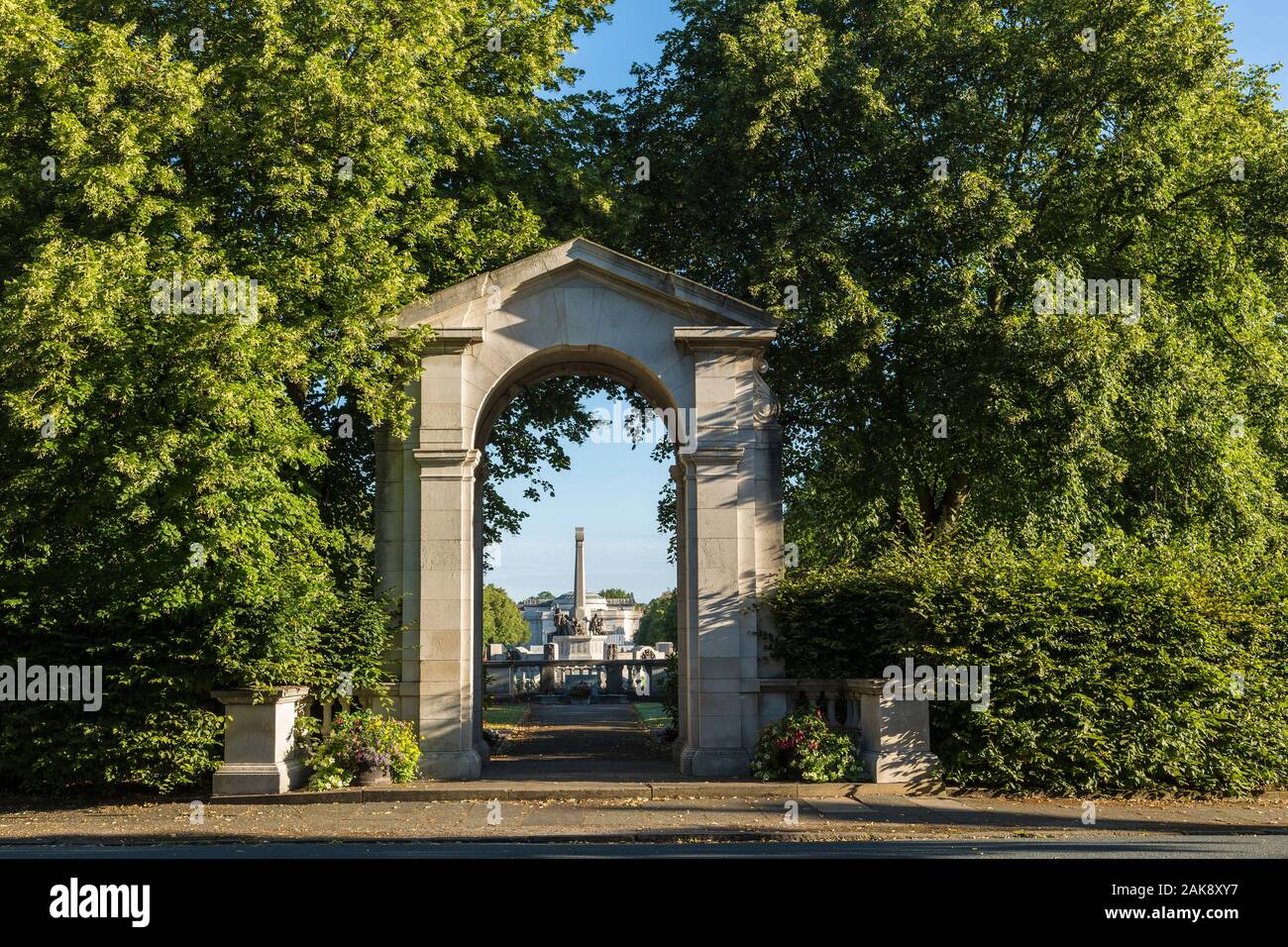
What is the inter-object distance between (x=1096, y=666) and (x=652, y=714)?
66.0 feet

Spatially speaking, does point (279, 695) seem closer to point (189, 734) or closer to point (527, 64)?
point (189, 734)

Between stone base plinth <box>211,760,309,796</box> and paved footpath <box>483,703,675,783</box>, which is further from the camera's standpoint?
paved footpath <box>483,703,675,783</box>

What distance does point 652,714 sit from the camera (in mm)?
34344

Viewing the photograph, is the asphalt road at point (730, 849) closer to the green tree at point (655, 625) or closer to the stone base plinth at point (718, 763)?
the stone base plinth at point (718, 763)

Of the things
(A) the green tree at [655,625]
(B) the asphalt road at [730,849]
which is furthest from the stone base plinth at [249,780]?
(A) the green tree at [655,625]

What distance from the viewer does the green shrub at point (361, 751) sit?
15.9 metres

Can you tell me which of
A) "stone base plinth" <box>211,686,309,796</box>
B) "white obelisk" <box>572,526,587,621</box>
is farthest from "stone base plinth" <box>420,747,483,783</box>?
A: "white obelisk" <box>572,526,587,621</box>

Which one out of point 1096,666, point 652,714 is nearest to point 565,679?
point 652,714

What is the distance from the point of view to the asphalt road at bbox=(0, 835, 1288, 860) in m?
10.8

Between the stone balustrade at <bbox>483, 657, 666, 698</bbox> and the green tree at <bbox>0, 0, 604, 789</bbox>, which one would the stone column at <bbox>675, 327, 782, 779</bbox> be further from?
the stone balustrade at <bbox>483, 657, 666, 698</bbox>

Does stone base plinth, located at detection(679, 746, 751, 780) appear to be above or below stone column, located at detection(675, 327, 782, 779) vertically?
below

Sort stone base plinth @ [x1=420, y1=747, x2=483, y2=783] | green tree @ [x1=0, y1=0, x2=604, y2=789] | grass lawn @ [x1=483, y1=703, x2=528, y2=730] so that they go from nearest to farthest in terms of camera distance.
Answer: green tree @ [x1=0, y1=0, x2=604, y2=789]
stone base plinth @ [x1=420, y1=747, x2=483, y2=783]
grass lawn @ [x1=483, y1=703, x2=528, y2=730]

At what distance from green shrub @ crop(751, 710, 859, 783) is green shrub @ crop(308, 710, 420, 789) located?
5150 millimetres

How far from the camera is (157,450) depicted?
13.7 m
